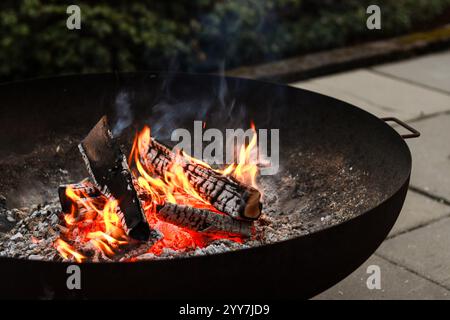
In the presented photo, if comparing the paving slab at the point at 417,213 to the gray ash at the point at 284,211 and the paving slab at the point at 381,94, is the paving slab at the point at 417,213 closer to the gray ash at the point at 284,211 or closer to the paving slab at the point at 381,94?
the gray ash at the point at 284,211

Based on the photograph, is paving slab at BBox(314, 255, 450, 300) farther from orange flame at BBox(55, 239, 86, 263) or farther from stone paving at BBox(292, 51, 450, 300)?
orange flame at BBox(55, 239, 86, 263)

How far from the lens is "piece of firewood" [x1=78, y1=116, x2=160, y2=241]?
2385mm

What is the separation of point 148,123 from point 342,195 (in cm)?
87

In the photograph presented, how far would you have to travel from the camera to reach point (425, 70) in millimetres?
5320

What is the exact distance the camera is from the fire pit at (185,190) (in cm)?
191

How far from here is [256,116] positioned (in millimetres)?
3078

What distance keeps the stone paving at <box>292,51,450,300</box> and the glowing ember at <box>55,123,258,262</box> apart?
0.64 m

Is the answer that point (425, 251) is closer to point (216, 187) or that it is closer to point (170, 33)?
point (216, 187)

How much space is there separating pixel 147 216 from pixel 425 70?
3.28 meters

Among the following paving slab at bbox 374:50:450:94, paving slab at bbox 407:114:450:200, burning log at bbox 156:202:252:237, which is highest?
paving slab at bbox 374:50:450:94

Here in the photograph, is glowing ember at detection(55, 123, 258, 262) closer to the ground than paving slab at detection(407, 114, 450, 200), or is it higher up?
higher up

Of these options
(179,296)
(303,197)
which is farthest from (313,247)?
(303,197)

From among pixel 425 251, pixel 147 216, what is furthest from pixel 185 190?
pixel 425 251

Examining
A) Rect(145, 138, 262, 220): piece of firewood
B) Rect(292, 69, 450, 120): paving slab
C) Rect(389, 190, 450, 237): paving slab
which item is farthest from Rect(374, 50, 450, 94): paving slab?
Rect(145, 138, 262, 220): piece of firewood
